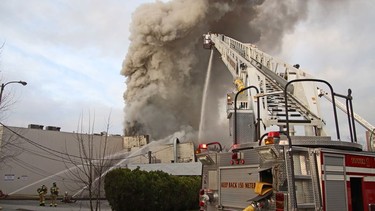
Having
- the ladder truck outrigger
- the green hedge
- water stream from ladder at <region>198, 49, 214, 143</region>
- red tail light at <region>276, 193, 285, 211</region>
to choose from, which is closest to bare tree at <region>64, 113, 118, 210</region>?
the green hedge

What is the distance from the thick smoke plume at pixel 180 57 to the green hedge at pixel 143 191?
64.7 feet

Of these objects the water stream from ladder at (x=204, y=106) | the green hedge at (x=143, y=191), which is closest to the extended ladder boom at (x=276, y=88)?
the green hedge at (x=143, y=191)

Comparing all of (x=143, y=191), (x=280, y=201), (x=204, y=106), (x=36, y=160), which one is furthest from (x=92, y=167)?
(x=204, y=106)

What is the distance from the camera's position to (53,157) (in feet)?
99.4

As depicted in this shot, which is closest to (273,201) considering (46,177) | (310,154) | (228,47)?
(310,154)

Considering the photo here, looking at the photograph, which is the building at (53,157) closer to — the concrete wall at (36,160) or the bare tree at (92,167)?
the concrete wall at (36,160)

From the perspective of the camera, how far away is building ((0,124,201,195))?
27062mm

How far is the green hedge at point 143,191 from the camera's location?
11492 millimetres

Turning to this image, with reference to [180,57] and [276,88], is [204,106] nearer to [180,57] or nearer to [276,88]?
[180,57]

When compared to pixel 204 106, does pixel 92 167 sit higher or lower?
lower

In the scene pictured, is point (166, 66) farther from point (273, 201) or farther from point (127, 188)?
point (273, 201)

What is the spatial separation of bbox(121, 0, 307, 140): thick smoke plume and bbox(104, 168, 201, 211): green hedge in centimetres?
1973

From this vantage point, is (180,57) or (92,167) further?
(180,57)

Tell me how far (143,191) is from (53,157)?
69.2 ft
